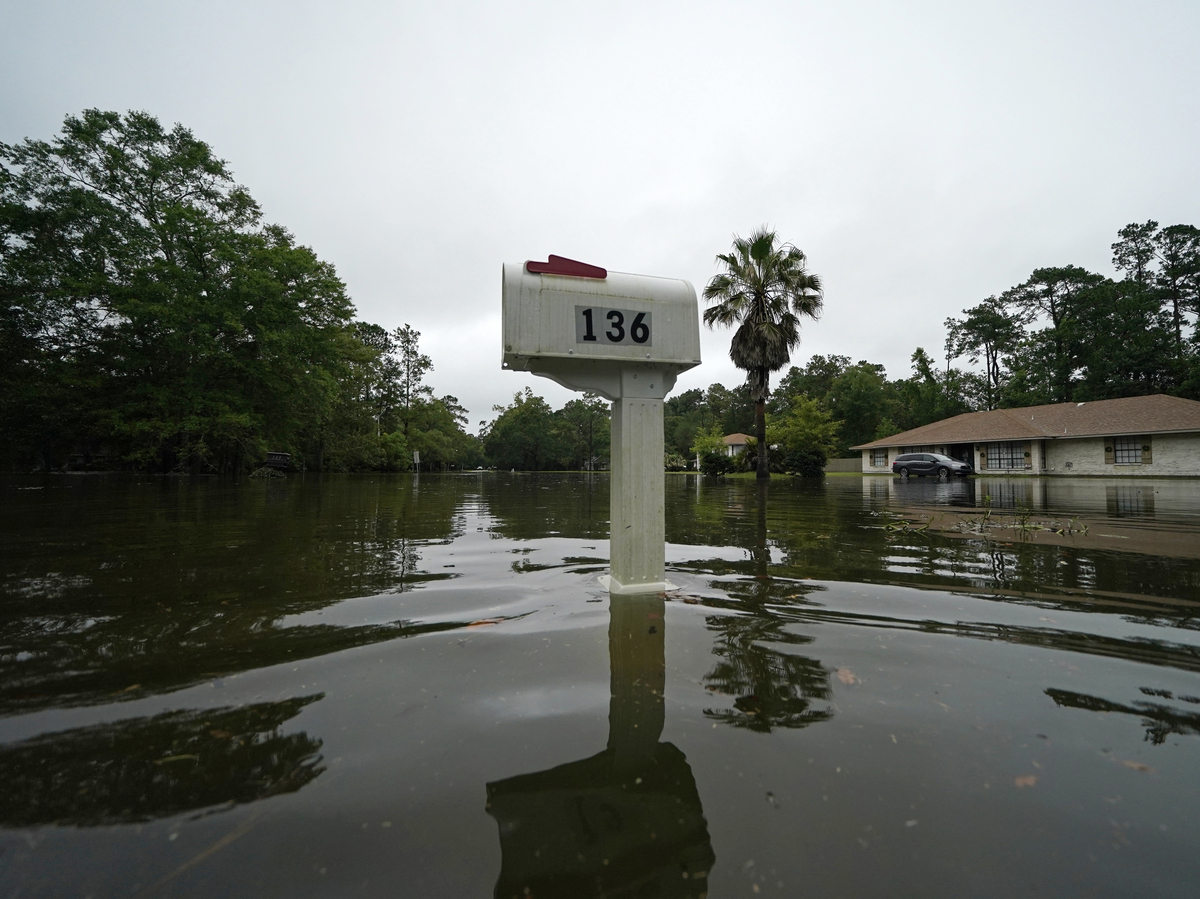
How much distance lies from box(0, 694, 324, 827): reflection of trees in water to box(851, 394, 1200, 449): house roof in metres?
36.5

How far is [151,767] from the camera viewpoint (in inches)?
59.0

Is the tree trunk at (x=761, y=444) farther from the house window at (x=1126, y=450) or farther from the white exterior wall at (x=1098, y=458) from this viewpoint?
the house window at (x=1126, y=450)

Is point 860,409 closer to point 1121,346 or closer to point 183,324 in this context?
point 1121,346

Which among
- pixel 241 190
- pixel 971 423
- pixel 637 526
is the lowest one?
pixel 637 526

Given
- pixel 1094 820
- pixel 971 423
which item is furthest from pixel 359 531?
pixel 971 423

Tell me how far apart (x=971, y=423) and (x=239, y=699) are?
40631mm

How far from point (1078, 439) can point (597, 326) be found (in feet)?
120

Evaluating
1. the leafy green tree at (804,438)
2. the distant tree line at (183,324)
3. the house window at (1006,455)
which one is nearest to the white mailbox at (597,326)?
the distant tree line at (183,324)

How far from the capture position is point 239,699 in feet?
6.39

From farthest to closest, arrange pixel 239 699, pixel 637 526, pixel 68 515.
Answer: pixel 68 515
pixel 637 526
pixel 239 699

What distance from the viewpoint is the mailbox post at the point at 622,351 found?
2961 mm

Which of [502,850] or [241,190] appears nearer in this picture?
[502,850]

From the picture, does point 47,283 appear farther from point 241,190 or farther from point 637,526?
point 637,526

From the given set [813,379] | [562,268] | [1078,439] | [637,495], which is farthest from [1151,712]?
[813,379]
